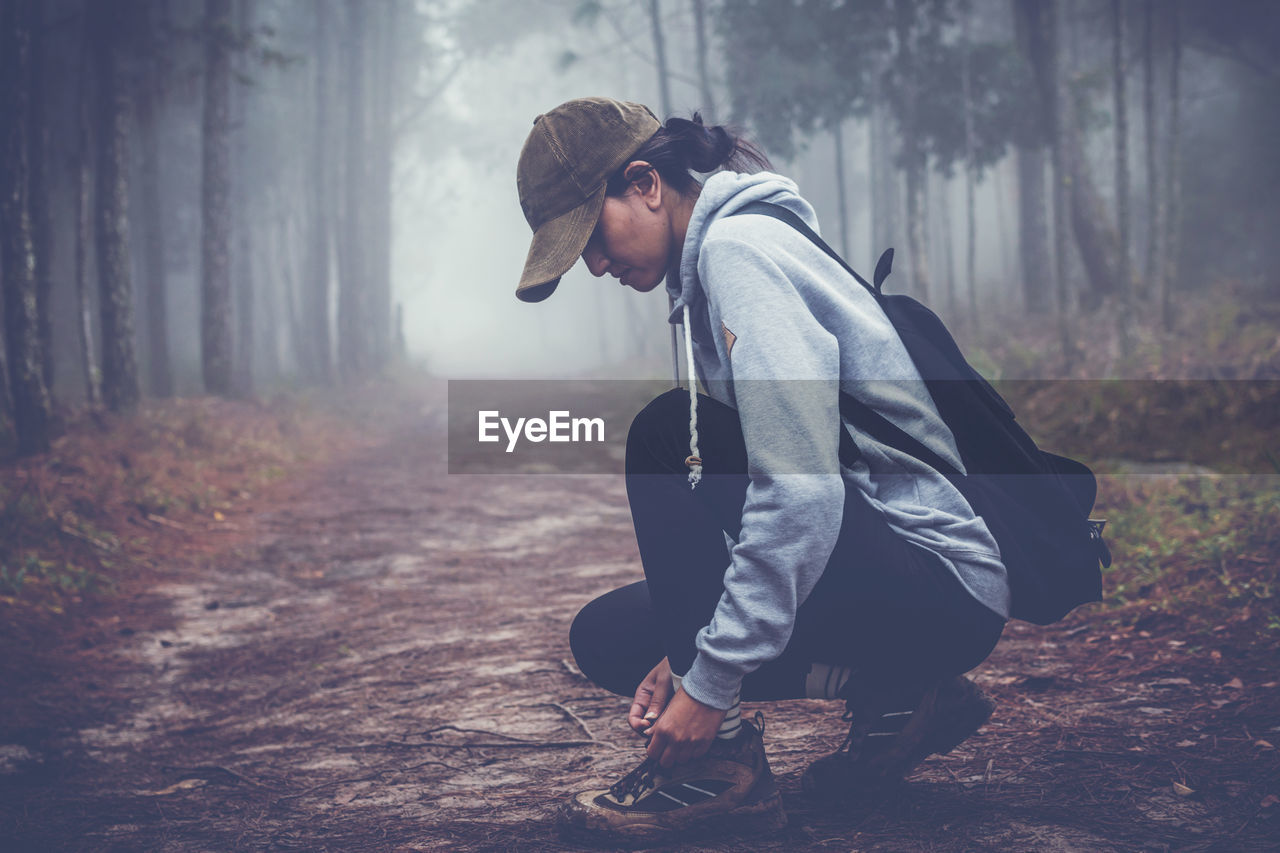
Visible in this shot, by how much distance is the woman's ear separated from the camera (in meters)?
2.09

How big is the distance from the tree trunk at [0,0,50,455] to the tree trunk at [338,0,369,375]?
12332 mm

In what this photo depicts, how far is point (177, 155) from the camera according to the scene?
20.6 metres

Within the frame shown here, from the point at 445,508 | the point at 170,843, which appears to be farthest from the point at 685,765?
the point at 445,508

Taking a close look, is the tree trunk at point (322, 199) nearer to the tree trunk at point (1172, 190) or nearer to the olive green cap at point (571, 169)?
the tree trunk at point (1172, 190)

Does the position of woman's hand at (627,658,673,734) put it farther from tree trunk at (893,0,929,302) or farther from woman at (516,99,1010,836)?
tree trunk at (893,0,929,302)

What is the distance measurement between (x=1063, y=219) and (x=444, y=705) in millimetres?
9605

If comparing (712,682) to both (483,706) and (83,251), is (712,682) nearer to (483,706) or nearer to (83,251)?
(483,706)

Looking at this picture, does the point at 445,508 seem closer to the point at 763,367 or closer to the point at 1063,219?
the point at 763,367

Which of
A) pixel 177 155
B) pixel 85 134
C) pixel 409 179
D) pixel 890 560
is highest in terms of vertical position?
pixel 409 179

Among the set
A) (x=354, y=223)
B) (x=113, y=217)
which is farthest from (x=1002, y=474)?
(x=354, y=223)

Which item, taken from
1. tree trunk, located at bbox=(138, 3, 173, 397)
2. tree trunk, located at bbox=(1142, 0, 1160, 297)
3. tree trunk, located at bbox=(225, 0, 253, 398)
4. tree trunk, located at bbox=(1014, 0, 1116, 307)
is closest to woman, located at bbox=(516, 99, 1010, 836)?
tree trunk, located at bbox=(1142, 0, 1160, 297)

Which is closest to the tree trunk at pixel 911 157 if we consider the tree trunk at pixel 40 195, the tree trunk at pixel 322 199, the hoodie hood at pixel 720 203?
the tree trunk at pixel 40 195

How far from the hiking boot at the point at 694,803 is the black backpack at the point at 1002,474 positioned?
2.46 ft

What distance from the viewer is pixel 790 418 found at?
1.70 m
